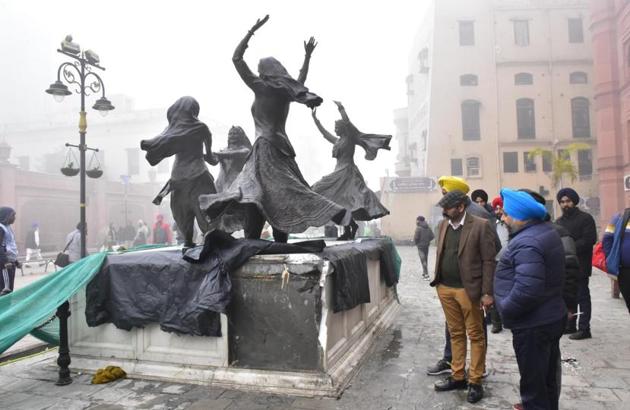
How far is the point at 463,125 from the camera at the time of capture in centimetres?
3206

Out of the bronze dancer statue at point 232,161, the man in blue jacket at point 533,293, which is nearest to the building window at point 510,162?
the bronze dancer statue at point 232,161

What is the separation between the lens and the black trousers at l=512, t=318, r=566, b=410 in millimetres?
3051

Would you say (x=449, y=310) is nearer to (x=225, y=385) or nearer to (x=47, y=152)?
(x=225, y=385)

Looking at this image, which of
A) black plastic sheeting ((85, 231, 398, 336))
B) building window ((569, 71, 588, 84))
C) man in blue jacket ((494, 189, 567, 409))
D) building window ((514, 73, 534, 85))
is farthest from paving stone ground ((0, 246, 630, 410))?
building window ((569, 71, 588, 84))

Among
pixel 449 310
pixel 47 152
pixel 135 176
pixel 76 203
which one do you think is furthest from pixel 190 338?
pixel 47 152

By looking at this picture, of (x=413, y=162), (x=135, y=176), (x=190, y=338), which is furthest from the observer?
(x=135, y=176)

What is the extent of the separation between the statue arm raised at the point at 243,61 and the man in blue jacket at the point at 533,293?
3.04 meters

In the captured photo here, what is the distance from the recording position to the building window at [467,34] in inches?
1275

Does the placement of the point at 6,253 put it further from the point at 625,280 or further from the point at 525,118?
the point at 525,118

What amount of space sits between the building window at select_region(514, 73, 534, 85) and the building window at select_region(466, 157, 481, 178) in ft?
20.3

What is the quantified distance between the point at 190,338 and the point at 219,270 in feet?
2.75

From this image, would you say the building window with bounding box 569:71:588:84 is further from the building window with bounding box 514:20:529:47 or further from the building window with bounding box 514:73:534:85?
the building window with bounding box 514:20:529:47

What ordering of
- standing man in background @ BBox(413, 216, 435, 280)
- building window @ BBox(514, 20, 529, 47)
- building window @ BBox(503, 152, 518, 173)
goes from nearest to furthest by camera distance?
1. standing man in background @ BBox(413, 216, 435, 280)
2. building window @ BBox(503, 152, 518, 173)
3. building window @ BBox(514, 20, 529, 47)

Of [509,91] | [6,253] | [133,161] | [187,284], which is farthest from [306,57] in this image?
[133,161]
